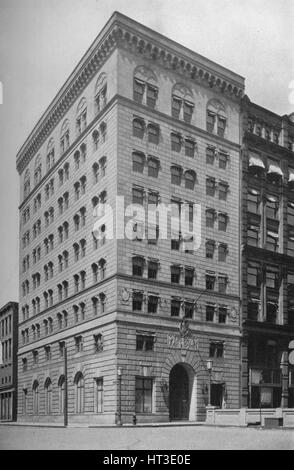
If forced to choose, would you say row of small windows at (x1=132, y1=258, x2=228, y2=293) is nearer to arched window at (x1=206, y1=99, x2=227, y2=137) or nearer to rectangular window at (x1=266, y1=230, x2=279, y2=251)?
rectangular window at (x1=266, y1=230, x2=279, y2=251)

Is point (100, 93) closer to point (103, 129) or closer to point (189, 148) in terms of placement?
point (103, 129)

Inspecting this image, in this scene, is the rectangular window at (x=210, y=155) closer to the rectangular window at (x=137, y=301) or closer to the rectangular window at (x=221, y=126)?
the rectangular window at (x=221, y=126)

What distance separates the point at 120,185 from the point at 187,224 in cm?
709

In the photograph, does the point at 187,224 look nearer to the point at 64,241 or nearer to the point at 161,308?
the point at 161,308

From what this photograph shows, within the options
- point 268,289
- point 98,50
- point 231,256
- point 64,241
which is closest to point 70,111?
point 98,50

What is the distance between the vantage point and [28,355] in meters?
67.6

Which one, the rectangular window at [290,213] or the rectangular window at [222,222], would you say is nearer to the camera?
the rectangular window at [222,222]

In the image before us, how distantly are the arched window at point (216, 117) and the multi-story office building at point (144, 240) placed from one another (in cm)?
12

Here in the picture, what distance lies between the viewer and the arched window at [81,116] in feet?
181

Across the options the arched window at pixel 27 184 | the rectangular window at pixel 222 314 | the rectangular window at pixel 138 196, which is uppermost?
the arched window at pixel 27 184

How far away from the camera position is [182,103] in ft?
177

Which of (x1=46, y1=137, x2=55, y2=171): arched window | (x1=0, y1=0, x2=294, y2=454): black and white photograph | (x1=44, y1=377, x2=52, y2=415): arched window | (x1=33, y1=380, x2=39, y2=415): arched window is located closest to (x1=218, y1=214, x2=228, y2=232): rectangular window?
(x1=0, y1=0, x2=294, y2=454): black and white photograph

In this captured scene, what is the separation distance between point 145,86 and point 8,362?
4146 centimetres

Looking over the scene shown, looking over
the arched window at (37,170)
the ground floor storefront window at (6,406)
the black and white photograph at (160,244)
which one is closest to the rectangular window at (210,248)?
the black and white photograph at (160,244)
